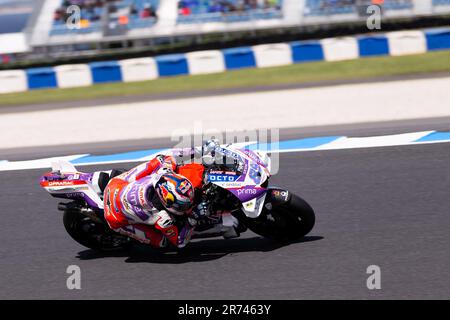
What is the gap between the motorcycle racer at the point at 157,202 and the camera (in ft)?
18.3

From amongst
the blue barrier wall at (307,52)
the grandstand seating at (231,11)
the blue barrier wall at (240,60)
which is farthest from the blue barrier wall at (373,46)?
the grandstand seating at (231,11)

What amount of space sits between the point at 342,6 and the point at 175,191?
587 inches

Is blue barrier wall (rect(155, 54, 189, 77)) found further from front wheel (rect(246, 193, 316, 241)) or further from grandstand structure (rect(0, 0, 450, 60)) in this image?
front wheel (rect(246, 193, 316, 241))

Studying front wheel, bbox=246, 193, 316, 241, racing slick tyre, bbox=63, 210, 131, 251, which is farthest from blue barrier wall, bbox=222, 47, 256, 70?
front wheel, bbox=246, 193, 316, 241

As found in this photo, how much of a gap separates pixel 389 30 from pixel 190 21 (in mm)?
6027

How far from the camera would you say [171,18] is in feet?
70.9

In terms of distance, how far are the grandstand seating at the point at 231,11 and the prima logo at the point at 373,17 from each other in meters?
2.83

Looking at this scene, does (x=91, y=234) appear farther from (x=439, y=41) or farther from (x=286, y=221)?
(x=439, y=41)

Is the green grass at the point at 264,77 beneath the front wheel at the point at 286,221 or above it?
beneath

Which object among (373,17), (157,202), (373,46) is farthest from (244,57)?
(157,202)

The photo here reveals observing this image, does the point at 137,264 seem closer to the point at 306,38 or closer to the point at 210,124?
the point at 210,124

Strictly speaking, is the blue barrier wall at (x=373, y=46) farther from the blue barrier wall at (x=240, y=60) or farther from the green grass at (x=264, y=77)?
the blue barrier wall at (x=240, y=60)

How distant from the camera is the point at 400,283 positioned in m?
5.13
